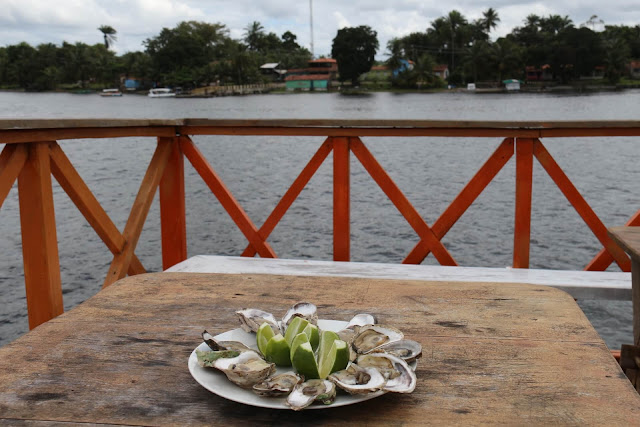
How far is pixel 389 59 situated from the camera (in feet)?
345

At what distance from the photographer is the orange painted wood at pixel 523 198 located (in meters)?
3.30

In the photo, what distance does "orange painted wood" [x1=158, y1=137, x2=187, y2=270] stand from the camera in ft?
11.8

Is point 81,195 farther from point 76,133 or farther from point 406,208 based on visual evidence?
point 406,208

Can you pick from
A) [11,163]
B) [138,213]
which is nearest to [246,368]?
[11,163]

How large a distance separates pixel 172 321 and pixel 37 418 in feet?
1.44

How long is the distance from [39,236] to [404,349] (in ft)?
6.15

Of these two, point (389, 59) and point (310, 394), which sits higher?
point (389, 59)

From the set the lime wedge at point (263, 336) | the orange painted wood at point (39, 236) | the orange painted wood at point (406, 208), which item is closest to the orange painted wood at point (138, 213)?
the orange painted wood at point (39, 236)

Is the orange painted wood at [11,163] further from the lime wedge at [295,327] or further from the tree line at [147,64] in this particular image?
the tree line at [147,64]

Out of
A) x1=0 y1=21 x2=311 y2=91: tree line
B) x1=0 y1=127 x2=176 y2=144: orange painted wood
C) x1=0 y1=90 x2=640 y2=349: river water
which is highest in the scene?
x1=0 y1=21 x2=311 y2=91: tree line

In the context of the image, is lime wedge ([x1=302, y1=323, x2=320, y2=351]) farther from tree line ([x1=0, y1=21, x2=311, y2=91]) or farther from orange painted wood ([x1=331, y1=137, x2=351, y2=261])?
tree line ([x1=0, y1=21, x2=311, y2=91])

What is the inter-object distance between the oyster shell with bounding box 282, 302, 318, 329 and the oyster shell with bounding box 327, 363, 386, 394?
23cm

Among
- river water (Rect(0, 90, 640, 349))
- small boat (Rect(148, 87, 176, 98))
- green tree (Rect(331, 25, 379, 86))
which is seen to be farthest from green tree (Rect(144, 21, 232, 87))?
river water (Rect(0, 90, 640, 349))

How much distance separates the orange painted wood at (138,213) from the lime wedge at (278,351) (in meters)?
2.03
